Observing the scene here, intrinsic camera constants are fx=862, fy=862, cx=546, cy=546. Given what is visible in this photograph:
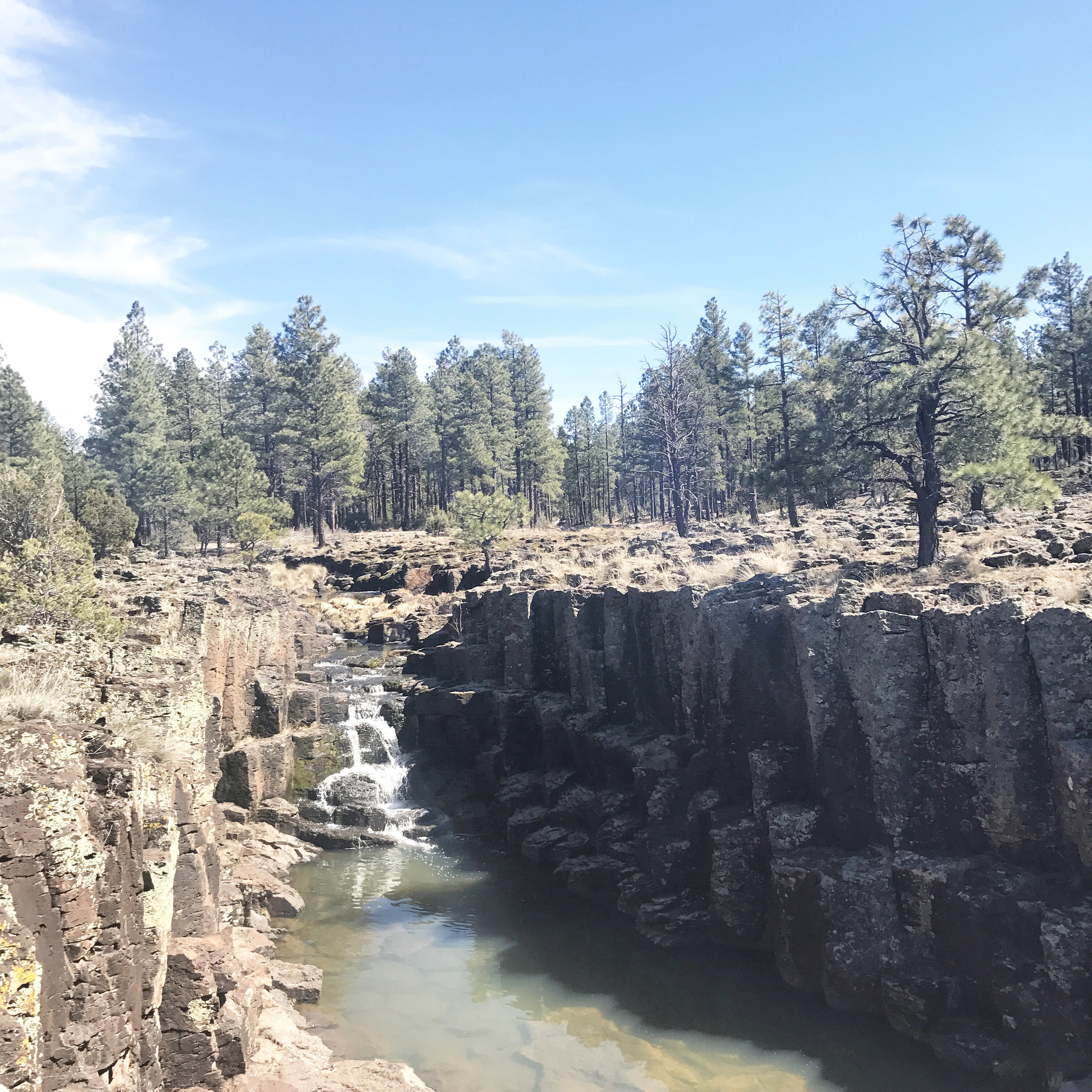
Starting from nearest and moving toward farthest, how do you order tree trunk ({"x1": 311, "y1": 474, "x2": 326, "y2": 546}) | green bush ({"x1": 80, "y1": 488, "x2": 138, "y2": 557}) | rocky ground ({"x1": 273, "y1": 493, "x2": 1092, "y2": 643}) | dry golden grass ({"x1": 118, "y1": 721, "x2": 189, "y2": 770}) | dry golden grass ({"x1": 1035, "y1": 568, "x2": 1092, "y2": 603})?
1. dry golden grass ({"x1": 118, "y1": 721, "x2": 189, "y2": 770})
2. dry golden grass ({"x1": 1035, "y1": 568, "x2": 1092, "y2": 603})
3. rocky ground ({"x1": 273, "y1": 493, "x2": 1092, "y2": 643})
4. green bush ({"x1": 80, "y1": 488, "x2": 138, "y2": 557})
5. tree trunk ({"x1": 311, "y1": 474, "x2": 326, "y2": 546})

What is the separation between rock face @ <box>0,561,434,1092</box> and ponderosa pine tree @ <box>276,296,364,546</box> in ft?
151

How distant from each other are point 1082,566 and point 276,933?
20.7 meters

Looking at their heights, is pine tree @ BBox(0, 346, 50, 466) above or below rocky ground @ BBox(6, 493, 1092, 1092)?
above

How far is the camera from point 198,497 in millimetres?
63281

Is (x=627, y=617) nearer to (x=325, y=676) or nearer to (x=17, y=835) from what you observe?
(x=325, y=676)

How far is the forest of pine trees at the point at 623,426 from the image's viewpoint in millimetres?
24953

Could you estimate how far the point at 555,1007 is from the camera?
59.8 ft

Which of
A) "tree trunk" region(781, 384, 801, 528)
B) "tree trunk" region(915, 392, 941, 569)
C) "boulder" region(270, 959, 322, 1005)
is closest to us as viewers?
"boulder" region(270, 959, 322, 1005)

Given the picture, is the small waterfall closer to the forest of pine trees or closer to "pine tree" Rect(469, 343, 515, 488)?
the forest of pine trees

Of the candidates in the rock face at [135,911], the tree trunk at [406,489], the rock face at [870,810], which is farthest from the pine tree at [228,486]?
the rock face at [870,810]

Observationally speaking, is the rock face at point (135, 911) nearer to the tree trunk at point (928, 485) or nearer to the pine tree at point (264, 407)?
the tree trunk at point (928, 485)

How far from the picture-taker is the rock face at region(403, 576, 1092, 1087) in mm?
14648

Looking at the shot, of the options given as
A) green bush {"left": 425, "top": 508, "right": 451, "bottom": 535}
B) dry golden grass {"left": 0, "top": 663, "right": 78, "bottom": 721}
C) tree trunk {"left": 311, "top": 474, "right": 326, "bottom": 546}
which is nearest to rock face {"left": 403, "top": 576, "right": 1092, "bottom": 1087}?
dry golden grass {"left": 0, "top": 663, "right": 78, "bottom": 721}

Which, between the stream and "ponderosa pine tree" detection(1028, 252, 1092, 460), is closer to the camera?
the stream
